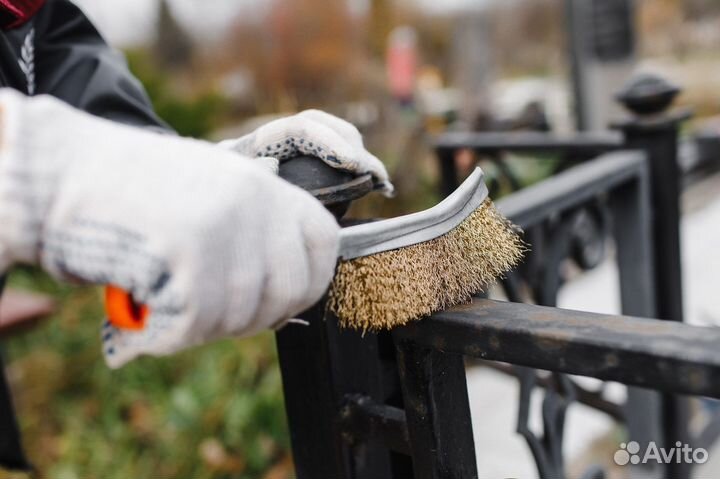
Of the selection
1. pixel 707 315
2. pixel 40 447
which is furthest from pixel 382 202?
pixel 40 447

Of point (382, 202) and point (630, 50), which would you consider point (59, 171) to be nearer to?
point (382, 202)

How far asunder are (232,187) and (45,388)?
3.08m

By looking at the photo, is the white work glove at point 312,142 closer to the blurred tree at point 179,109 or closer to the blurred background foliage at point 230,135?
the blurred background foliage at point 230,135

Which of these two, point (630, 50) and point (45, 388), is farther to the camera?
point (630, 50)

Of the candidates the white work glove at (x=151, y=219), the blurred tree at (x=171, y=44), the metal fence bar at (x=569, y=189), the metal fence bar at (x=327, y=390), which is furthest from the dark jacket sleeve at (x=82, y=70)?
the blurred tree at (x=171, y=44)

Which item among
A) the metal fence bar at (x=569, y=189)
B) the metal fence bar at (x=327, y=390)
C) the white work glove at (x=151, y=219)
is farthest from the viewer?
the metal fence bar at (x=569, y=189)

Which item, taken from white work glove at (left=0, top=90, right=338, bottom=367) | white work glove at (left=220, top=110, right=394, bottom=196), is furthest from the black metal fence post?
white work glove at (left=0, top=90, right=338, bottom=367)

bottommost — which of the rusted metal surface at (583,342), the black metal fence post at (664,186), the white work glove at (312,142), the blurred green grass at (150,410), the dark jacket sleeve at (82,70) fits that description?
the blurred green grass at (150,410)

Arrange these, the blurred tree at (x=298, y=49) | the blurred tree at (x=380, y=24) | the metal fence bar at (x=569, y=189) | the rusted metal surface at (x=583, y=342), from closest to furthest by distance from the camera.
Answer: the rusted metal surface at (x=583, y=342), the metal fence bar at (x=569, y=189), the blurred tree at (x=298, y=49), the blurred tree at (x=380, y=24)

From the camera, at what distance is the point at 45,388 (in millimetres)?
3307

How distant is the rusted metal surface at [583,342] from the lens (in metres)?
0.72

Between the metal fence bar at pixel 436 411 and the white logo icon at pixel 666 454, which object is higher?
the metal fence bar at pixel 436 411

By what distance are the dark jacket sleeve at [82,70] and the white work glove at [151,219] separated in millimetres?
644

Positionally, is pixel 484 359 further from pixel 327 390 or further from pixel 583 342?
pixel 327 390
